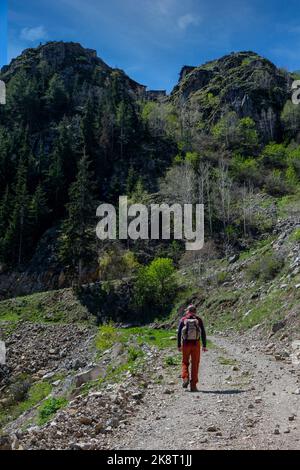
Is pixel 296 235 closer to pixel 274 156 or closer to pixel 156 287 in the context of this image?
pixel 156 287

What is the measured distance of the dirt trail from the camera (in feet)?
24.3

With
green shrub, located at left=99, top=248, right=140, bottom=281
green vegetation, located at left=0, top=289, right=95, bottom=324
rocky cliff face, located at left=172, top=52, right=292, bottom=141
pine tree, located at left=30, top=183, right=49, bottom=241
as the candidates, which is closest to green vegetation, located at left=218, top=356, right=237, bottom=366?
green vegetation, located at left=0, top=289, right=95, bottom=324

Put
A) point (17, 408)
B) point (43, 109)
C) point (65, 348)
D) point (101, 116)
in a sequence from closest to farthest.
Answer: point (17, 408) < point (65, 348) < point (101, 116) < point (43, 109)

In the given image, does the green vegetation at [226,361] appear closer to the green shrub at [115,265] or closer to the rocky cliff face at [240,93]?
the green shrub at [115,265]

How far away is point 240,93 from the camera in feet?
387

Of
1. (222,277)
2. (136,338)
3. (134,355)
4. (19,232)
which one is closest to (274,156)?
(19,232)

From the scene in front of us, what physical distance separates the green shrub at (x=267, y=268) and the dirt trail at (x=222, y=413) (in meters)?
18.2

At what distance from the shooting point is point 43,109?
10488 centimetres

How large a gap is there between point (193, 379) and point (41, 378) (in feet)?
51.2

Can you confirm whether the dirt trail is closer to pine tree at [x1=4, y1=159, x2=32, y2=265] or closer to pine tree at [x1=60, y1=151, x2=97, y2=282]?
pine tree at [x1=60, y1=151, x2=97, y2=282]

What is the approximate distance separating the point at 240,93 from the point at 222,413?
11877 cm
